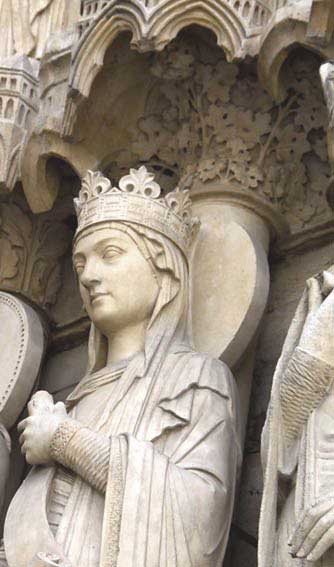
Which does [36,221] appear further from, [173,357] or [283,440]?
[283,440]

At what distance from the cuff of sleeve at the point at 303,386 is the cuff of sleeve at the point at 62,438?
76 cm

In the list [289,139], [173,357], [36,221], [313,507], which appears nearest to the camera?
[313,507]

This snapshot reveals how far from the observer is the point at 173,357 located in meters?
5.75

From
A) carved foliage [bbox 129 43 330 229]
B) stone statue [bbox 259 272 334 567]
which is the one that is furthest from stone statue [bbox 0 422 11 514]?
stone statue [bbox 259 272 334 567]

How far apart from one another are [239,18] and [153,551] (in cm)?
181

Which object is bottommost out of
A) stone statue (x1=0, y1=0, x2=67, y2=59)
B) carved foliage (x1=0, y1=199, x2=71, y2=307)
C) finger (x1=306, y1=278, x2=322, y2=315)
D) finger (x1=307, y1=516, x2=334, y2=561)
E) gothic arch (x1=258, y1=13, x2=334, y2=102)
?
finger (x1=307, y1=516, x2=334, y2=561)

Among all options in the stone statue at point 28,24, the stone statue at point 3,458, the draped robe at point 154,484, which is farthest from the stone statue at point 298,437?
the stone statue at point 28,24

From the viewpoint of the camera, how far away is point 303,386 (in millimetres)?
4992

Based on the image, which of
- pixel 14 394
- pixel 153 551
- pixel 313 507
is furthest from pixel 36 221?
pixel 313 507

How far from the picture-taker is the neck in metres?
5.90

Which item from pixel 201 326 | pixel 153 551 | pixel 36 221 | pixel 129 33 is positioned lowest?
pixel 153 551

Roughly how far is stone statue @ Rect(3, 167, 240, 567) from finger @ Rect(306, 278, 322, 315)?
532mm

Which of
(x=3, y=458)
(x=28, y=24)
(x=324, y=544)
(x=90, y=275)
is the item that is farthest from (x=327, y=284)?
(x=28, y=24)

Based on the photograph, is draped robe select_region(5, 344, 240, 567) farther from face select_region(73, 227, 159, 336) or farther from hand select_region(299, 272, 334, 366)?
hand select_region(299, 272, 334, 366)
